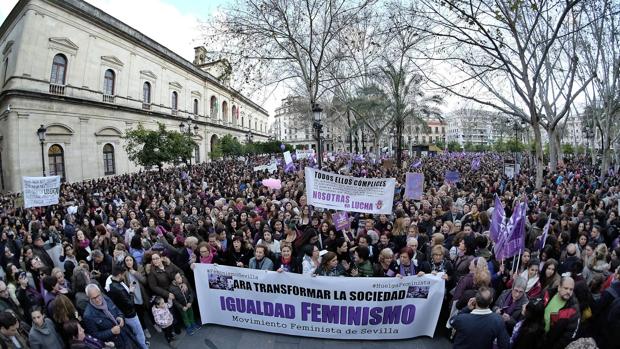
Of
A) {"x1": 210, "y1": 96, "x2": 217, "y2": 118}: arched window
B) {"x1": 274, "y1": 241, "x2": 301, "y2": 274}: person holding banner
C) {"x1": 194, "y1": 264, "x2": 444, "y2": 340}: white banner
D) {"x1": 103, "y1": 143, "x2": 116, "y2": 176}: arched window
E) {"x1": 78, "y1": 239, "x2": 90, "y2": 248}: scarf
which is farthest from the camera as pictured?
{"x1": 210, "y1": 96, "x2": 217, "y2": 118}: arched window

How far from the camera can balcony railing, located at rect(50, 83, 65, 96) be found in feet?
78.6

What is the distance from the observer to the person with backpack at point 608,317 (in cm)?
352

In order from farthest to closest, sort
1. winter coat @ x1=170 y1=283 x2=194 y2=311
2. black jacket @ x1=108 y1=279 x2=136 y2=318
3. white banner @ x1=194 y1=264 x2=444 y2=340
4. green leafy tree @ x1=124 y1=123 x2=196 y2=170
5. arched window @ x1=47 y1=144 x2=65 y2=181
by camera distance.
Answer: arched window @ x1=47 y1=144 x2=65 y2=181 → green leafy tree @ x1=124 y1=123 x2=196 y2=170 → winter coat @ x1=170 y1=283 x2=194 y2=311 → white banner @ x1=194 y1=264 x2=444 y2=340 → black jacket @ x1=108 y1=279 x2=136 y2=318

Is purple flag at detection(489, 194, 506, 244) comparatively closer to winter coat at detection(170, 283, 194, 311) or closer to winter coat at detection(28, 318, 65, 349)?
winter coat at detection(170, 283, 194, 311)

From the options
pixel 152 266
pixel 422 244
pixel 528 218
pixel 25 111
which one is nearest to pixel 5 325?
pixel 152 266

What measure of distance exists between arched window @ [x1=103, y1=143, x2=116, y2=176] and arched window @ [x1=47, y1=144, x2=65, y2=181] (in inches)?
146

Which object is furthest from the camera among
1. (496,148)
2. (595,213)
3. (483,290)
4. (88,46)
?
(496,148)

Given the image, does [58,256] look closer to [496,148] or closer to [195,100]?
[195,100]

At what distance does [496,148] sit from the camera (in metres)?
72.2

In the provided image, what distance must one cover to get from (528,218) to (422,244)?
160 inches

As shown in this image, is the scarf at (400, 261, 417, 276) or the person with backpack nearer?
the person with backpack

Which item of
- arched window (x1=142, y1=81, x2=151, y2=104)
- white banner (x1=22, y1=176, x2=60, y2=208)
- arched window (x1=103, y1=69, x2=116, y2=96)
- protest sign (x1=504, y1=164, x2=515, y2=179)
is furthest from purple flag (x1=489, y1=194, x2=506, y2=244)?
arched window (x1=142, y1=81, x2=151, y2=104)

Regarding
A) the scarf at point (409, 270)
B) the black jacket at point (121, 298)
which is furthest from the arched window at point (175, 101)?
the scarf at point (409, 270)

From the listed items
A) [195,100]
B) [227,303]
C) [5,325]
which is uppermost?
[195,100]
